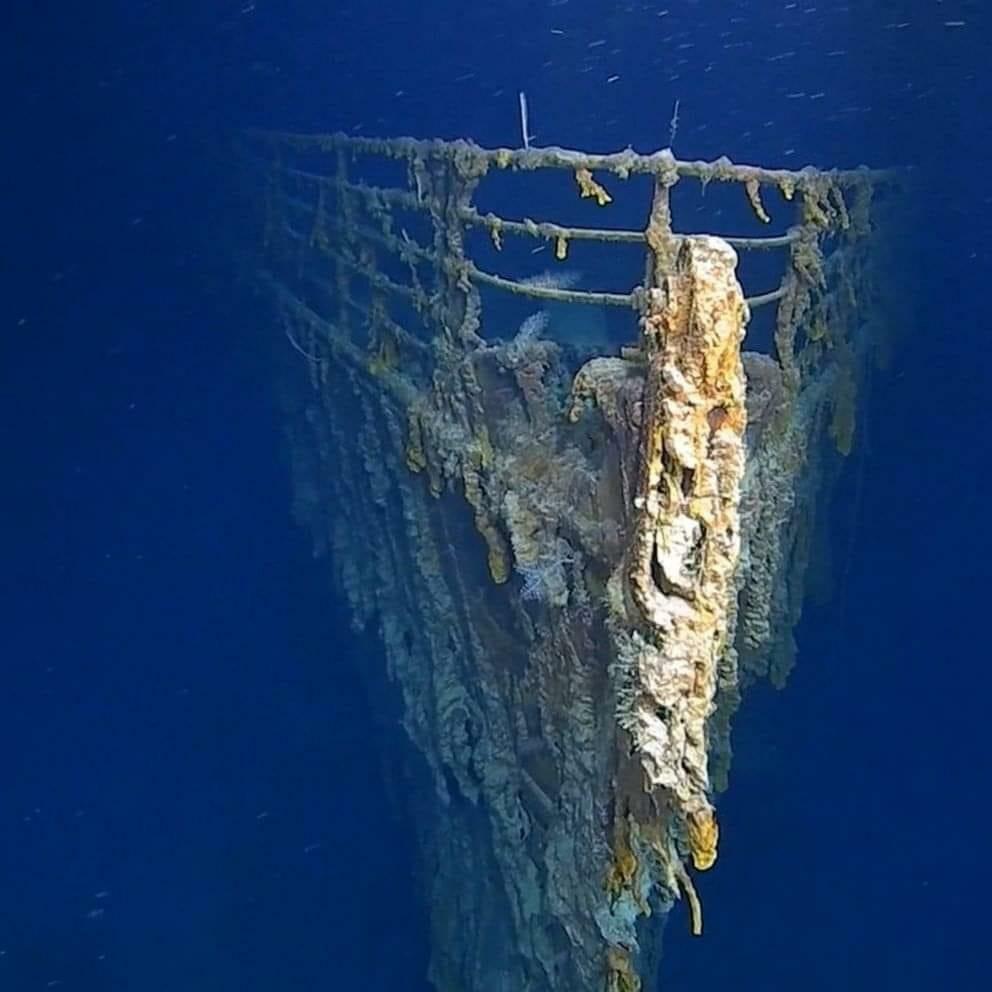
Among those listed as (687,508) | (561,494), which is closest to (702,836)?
(687,508)

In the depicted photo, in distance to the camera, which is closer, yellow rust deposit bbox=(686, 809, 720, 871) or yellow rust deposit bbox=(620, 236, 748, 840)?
yellow rust deposit bbox=(620, 236, 748, 840)

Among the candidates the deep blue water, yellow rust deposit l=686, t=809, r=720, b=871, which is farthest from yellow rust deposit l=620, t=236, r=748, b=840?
the deep blue water

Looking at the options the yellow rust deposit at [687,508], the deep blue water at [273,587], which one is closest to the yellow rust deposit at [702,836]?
the yellow rust deposit at [687,508]

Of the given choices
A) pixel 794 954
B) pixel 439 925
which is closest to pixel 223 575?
pixel 439 925

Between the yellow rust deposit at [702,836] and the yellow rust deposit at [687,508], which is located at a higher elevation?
the yellow rust deposit at [687,508]

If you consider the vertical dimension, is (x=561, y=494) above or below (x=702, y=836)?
above

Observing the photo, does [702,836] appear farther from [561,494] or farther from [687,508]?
[561,494]

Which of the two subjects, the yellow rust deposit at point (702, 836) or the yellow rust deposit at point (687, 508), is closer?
the yellow rust deposit at point (687, 508)

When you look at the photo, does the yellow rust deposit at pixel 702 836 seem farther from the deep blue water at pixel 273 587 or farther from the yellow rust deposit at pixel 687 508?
the deep blue water at pixel 273 587

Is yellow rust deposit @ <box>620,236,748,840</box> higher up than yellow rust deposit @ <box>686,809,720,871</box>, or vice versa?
yellow rust deposit @ <box>620,236,748,840</box>

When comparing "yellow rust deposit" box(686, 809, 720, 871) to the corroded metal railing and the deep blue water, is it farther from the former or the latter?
the deep blue water

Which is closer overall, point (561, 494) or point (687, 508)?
point (687, 508)

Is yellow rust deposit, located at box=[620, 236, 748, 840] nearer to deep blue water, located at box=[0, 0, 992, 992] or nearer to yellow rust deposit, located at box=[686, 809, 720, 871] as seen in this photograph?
yellow rust deposit, located at box=[686, 809, 720, 871]

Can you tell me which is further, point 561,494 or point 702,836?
point 561,494
